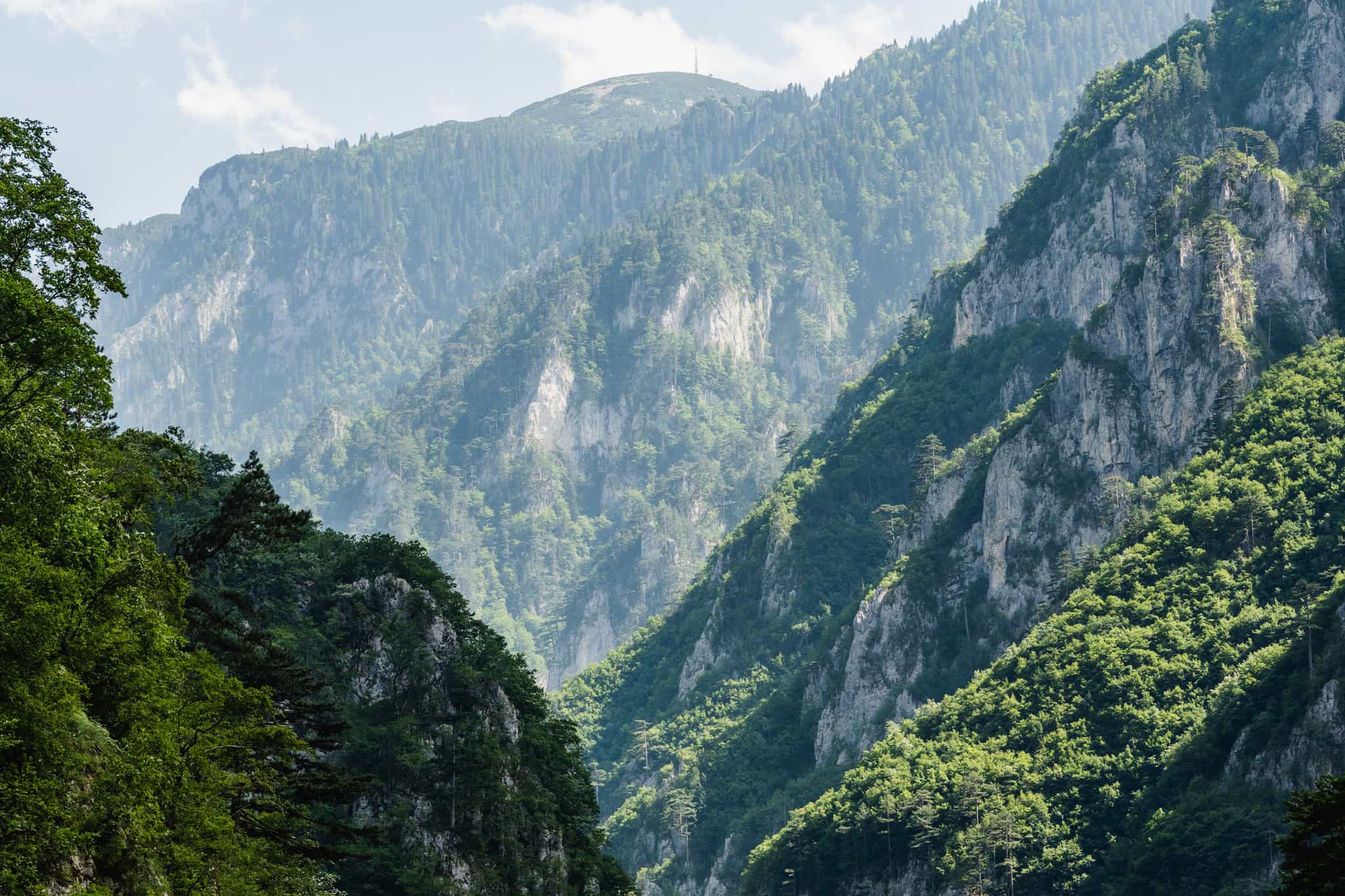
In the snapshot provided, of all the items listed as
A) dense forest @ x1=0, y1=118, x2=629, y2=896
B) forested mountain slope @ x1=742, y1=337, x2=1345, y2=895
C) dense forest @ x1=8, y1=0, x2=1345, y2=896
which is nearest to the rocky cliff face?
dense forest @ x1=8, y1=0, x2=1345, y2=896

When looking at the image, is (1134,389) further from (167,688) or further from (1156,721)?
(167,688)

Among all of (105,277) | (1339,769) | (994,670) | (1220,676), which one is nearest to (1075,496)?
(994,670)

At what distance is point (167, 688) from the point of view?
44.0 meters

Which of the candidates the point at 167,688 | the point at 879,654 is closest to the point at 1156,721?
the point at 879,654

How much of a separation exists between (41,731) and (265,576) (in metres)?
49.0

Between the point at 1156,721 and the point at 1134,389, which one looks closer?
the point at 1156,721

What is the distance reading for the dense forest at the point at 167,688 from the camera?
124 feet

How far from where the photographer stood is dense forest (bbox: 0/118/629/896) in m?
37.7

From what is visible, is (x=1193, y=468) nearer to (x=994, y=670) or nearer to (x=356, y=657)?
(x=994, y=670)

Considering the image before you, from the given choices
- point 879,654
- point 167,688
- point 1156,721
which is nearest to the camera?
point 167,688

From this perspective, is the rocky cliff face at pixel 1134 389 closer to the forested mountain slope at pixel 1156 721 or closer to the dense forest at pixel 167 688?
the forested mountain slope at pixel 1156 721

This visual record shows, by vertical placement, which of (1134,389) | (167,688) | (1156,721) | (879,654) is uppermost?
(1134,389)

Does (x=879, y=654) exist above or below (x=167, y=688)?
above

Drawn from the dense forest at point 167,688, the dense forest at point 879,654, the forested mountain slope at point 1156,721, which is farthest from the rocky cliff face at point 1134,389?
the dense forest at point 167,688
